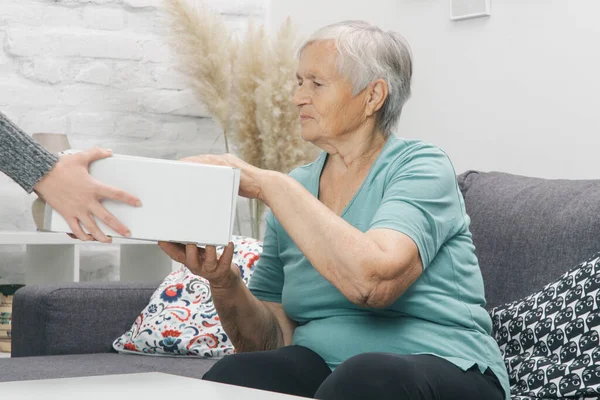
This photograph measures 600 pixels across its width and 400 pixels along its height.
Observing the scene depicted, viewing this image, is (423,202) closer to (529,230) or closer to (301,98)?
(301,98)

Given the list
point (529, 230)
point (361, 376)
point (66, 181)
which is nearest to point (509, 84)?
point (529, 230)

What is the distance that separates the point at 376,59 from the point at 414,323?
532mm

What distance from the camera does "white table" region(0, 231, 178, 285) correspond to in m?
2.96

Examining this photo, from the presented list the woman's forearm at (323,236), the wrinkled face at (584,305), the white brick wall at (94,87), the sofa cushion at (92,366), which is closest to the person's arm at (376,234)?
the woman's forearm at (323,236)

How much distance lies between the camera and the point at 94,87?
3.49 meters

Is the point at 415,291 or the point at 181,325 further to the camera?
the point at 181,325

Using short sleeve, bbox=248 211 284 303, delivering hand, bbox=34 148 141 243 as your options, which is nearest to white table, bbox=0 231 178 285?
short sleeve, bbox=248 211 284 303

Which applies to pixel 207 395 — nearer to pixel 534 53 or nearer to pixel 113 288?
pixel 113 288

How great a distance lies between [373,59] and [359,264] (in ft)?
1.63

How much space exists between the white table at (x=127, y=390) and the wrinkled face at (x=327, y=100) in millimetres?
700

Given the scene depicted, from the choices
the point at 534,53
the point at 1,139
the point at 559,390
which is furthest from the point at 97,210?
the point at 534,53

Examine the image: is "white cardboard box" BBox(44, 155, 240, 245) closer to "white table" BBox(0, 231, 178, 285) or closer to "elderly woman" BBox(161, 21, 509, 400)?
"elderly woman" BBox(161, 21, 509, 400)

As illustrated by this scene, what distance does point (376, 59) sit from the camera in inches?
68.1

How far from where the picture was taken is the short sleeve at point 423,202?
1.47 metres
